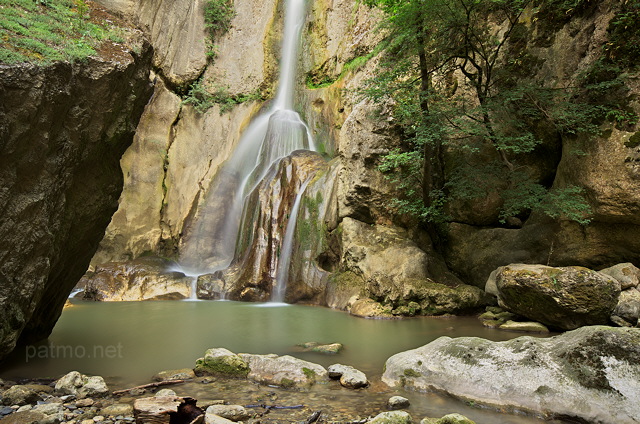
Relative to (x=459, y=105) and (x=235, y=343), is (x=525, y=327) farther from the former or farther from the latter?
(x=459, y=105)

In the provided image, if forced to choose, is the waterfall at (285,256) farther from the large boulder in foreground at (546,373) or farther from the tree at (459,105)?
the large boulder in foreground at (546,373)

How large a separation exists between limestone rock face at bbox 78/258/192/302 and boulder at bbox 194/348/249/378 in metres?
8.31

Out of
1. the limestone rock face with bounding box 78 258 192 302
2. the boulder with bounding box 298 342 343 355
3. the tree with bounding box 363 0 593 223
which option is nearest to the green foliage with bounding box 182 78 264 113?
the limestone rock face with bounding box 78 258 192 302

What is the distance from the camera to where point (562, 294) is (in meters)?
6.88

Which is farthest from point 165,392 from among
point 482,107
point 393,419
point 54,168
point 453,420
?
point 482,107

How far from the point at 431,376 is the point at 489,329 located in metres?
3.69

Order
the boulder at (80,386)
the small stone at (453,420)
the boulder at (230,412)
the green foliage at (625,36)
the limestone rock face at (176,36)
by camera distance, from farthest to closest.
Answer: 1. the limestone rock face at (176,36)
2. the green foliage at (625,36)
3. the boulder at (80,386)
4. the boulder at (230,412)
5. the small stone at (453,420)

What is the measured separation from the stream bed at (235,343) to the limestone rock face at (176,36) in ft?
46.0

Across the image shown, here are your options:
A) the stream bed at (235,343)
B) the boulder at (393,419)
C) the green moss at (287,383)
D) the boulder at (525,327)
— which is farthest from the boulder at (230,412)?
the boulder at (525,327)

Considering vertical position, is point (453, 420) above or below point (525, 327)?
below

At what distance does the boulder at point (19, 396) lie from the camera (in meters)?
3.62

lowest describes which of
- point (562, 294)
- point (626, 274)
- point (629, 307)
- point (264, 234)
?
point (629, 307)

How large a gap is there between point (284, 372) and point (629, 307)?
237 inches

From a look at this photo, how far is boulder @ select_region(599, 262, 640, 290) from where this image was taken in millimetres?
7227
